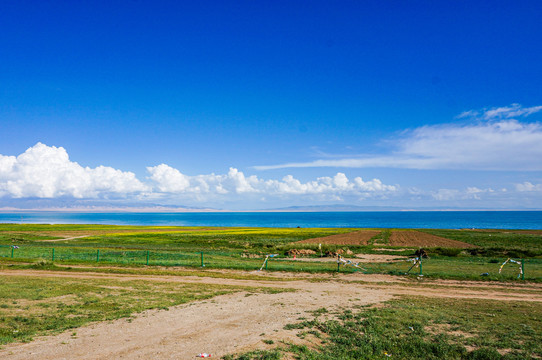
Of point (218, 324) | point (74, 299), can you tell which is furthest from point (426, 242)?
point (74, 299)

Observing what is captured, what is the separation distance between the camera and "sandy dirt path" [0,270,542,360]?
10672 millimetres

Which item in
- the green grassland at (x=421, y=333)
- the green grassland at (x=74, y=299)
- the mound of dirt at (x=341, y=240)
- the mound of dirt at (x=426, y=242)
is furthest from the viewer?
the mound of dirt at (x=341, y=240)

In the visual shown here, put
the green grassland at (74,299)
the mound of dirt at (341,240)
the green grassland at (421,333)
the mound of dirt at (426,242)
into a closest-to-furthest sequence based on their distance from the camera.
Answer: the green grassland at (421,333), the green grassland at (74,299), the mound of dirt at (426,242), the mound of dirt at (341,240)

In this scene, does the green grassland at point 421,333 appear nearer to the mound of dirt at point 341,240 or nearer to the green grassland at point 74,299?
the green grassland at point 74,299

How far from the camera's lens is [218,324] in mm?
13836

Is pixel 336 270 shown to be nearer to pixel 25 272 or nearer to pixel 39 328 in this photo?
pixel 39 328

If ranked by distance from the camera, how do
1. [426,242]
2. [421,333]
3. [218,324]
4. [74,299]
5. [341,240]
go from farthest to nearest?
[341,240]
[426,242]
[74,299]
[218,324]
[421,333]

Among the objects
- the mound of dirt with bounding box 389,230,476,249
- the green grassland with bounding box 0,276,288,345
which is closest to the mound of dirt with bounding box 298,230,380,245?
the mound of dirt with bounding box 389,230,476,249

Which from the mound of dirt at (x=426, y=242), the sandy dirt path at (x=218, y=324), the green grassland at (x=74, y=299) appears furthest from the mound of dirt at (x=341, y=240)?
the green grassland at (x=74, y=299)

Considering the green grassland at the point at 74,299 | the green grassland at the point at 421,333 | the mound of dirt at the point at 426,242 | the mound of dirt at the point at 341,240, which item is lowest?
the mound of dirt at the point at 341,240

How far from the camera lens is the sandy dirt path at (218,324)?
10.7m

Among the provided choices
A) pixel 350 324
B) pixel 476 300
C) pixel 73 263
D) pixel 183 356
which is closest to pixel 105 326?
pixel 183 356

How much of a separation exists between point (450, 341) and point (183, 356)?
28.7ft

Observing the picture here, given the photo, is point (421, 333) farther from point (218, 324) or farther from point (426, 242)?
point (426, 242)
